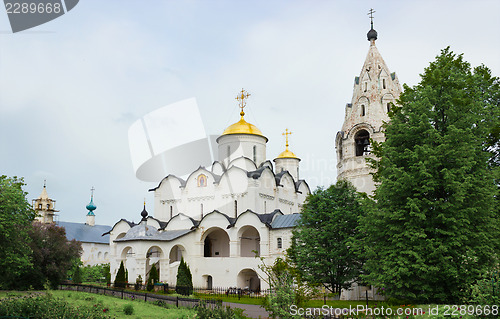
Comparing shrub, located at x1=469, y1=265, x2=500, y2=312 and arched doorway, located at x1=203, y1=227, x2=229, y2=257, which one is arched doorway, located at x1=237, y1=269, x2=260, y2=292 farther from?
shrub, located at x1=469, y1=265, x2=500, y2=312

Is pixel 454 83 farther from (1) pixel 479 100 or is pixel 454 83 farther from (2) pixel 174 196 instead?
(2) pixel 174 196

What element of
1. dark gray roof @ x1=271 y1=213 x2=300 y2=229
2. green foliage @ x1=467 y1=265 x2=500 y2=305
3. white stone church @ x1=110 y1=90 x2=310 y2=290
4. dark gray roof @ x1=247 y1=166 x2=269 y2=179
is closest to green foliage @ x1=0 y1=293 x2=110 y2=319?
green foliage @ x1=467 y1=265 x2=500 y2=305

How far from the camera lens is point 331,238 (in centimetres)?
2144

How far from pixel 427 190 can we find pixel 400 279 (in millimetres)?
3006

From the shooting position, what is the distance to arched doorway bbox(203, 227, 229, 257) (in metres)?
33.5

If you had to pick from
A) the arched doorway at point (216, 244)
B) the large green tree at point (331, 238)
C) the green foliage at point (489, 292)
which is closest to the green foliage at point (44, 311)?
the green foliage at point (489, 292)

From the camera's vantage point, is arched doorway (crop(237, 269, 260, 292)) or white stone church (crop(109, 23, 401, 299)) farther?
arched doorway (crop(237, 269, 260, 292))

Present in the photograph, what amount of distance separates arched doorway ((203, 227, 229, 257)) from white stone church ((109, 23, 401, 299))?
0.07 meters

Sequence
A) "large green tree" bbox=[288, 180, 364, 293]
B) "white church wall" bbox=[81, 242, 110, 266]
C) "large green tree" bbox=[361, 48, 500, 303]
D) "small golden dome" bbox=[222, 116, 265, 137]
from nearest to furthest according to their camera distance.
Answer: "large green tree" bbox=[361, 48, 500, 303] < "large green tree" bbox=[288, 180, 364, 293] < "small golden dome" bbox=[222, 116, 265, 137] < "white church wall" bbox=[81, 242, 110, 266]

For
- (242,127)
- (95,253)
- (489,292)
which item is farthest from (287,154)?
(95,253)

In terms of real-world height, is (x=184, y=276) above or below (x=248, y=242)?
below

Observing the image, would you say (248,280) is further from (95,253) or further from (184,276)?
(95,253)

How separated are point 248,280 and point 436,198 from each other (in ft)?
57.3

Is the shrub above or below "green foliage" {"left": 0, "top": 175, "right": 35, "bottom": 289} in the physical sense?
below
